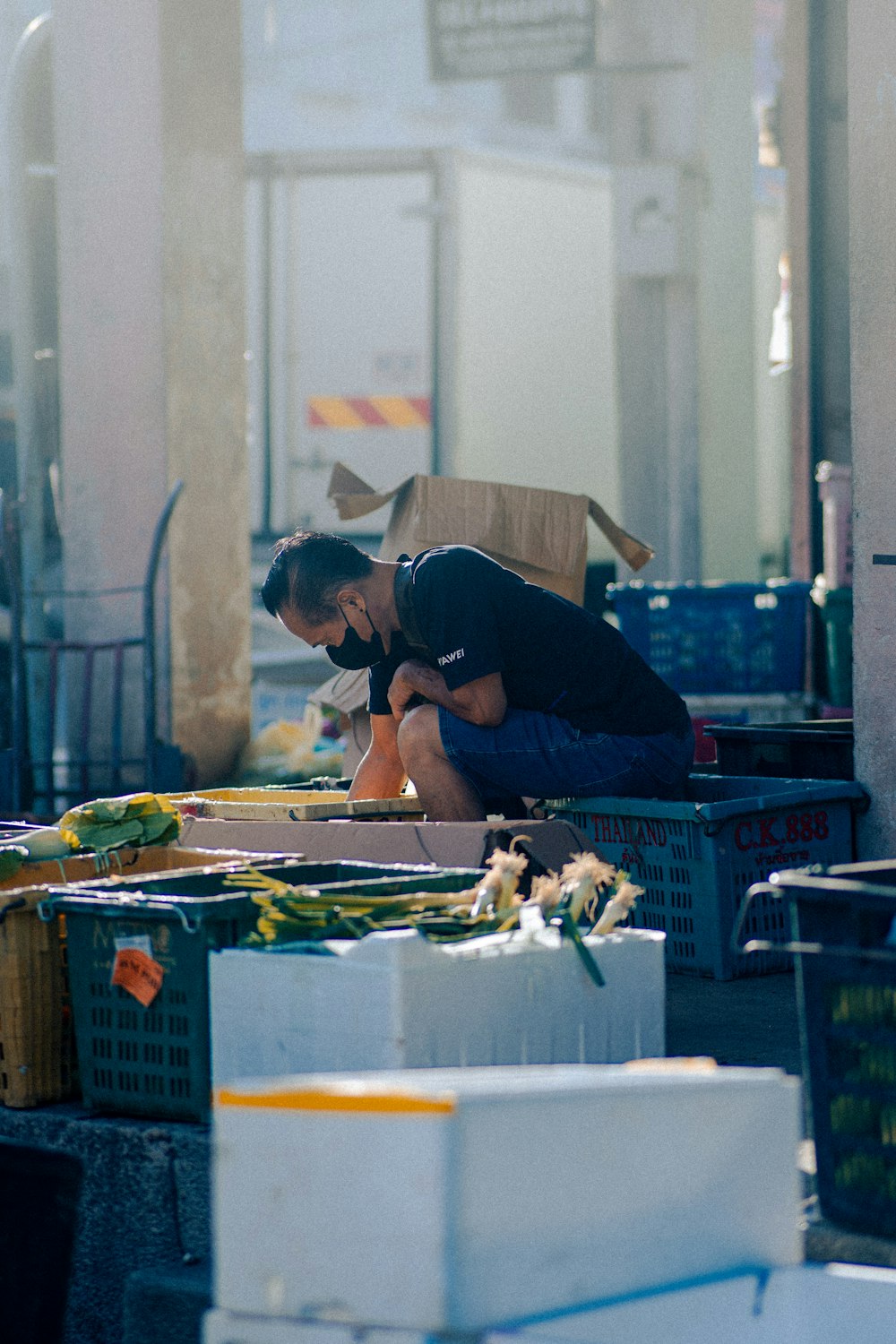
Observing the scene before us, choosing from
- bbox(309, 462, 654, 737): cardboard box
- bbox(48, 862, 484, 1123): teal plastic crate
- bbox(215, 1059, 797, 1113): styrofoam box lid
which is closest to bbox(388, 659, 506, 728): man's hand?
bbox(309, 462, 654, 737): cardboard box

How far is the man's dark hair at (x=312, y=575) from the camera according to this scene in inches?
177

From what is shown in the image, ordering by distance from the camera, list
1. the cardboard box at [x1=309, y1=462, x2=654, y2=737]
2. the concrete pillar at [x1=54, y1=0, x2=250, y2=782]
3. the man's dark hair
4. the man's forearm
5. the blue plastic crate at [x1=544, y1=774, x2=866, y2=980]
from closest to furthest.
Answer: the blue plastic crate at [x1=544, y1=774, x2=866, y2=980] → the man's dark hair → the man's forearm → the cardboard box at [x1=309, y1=462, x2=654, y2=737] → the concrete pillar at [x1=54, y1=0, x2=250, y2=782]

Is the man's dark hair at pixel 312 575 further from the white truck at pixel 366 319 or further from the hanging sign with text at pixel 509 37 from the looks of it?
the hanging sign with text at pixel 509 37

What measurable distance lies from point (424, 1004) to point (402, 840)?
1400 millimetres

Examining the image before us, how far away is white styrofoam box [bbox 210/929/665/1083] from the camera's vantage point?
2.72m

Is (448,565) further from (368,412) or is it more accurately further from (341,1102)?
(368,412)

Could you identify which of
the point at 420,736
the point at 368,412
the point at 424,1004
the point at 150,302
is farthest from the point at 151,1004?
the point at 368,412

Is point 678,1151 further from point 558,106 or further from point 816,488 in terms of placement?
point 558,106

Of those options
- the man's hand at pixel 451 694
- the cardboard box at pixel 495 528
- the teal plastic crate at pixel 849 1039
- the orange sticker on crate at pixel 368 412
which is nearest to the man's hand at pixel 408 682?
the man's hand at pixel 451 694

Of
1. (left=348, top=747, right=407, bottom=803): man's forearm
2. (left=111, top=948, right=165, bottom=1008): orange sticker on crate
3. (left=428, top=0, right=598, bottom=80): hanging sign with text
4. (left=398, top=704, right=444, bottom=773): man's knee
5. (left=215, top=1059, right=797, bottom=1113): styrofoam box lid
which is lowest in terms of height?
(left=111, top=948, right=165, bottom=1008): orange sticker on crate

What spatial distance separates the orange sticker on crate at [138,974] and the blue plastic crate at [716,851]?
1.67 meters

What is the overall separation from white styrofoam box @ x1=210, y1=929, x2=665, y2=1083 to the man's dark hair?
1661 millimetres

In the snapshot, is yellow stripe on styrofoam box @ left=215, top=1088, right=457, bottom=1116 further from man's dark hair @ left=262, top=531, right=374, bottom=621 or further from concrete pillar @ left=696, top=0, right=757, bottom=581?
concrete pillar @ left=696, top=0, right=757, bottom=581

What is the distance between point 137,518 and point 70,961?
15.2 ft
